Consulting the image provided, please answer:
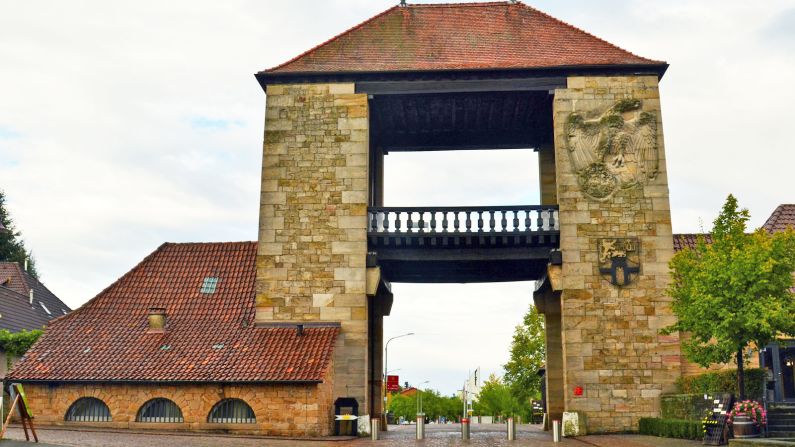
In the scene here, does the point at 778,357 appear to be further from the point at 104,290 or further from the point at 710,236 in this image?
the point at 104,290

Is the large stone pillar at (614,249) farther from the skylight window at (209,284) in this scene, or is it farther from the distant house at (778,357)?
the skylight window at (209,284)

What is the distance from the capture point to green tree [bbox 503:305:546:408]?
53.5 meters

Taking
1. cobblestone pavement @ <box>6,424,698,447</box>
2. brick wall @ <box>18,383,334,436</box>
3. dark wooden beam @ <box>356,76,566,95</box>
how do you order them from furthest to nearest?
dark wooden beam @ <box>356,76,566,95</box> → brick wall @ <box>18,383,334,436</box> → cobblestone pavement @ <box>6,424,698,447</box>

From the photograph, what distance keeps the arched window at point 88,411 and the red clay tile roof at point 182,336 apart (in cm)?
78

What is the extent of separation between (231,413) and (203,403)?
0.85m

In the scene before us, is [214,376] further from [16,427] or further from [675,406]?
[675,406]

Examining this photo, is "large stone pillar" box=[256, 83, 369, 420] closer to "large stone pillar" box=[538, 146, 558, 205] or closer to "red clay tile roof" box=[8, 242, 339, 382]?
"red clay tile roof" box=[8, 242, 339, 382]

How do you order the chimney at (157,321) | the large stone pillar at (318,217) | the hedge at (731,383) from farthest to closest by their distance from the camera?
the chimney at (157,321) → the large stone pillar at (318,217) → the hedge at (731,383)

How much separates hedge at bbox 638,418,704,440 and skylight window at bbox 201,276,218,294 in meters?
14.7

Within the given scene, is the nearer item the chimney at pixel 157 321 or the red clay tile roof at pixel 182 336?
the red clay tile roof at pixel 182 336

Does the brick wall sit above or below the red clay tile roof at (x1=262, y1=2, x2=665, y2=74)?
below

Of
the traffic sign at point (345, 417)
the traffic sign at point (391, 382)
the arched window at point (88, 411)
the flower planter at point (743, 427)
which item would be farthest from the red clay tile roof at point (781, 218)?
the traffic sign at point (391, 382)

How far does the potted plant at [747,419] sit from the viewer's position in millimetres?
19812

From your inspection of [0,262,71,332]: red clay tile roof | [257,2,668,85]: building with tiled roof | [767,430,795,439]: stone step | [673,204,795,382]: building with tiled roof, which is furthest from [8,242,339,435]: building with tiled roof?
[767,430,795,439]: stone step
